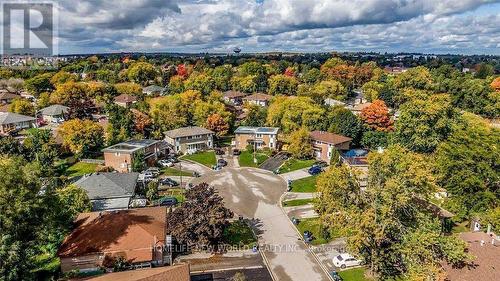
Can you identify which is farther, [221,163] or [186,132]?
[186,132]

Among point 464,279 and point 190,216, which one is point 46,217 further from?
point 464,279

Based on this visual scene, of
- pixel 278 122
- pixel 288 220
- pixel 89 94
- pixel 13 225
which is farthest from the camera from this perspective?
pixel 89 94

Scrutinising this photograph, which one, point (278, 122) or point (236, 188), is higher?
point (278, 122)

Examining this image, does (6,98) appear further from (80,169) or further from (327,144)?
(327,144)

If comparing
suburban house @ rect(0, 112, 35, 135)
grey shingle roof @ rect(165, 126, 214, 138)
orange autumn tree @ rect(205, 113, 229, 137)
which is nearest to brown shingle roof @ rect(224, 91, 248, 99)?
orange autumn tree @ rect(205, 113, 229, 137)

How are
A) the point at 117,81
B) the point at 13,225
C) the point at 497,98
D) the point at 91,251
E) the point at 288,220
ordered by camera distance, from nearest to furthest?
the point at 13,225
the point at 91,251
the point at 288,220
the point at 497,98
the point at 117,81

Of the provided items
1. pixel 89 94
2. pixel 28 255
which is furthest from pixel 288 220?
pixel 89 94

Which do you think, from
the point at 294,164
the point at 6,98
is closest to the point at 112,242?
the point at 294,164
